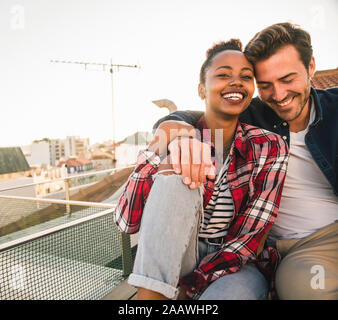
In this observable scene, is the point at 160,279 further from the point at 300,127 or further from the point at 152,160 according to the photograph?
the point at 300,127

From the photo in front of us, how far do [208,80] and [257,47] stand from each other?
1.36ft

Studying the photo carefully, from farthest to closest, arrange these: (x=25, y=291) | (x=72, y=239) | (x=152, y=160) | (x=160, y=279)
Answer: (x=72, y=239) < (x=25, y=291) < (x=152, y=160) < (x=160, y=279)

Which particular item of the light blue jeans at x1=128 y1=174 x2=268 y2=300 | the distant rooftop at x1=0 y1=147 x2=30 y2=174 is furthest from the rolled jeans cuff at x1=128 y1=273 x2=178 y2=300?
the distant rooftop at x1=0 y1=147 x2=30 y2=174

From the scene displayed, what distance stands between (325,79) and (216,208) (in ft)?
20.0

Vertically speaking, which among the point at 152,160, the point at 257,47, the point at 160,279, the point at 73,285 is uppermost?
the point at 257,47

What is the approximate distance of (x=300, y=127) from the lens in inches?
73.8

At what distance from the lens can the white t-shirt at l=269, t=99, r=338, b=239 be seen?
1.61 m

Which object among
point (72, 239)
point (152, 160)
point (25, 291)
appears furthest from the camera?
point (72, 239)

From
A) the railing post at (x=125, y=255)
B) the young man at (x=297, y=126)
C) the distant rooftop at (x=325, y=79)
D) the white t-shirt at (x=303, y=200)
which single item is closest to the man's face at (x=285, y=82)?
the young man at (x=297, y=126)

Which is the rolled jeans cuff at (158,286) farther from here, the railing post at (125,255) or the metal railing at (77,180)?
the metal railing at (77,180)

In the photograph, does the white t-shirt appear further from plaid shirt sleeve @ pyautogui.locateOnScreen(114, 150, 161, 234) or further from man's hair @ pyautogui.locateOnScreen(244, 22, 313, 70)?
plaid shirt sleeve @ pyautogui.locateOnScreen(114, 150, 161, 234)

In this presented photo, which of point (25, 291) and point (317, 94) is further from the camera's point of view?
point (25, 291)

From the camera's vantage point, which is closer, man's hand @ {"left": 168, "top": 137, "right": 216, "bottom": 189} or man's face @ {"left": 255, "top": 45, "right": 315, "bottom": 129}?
man's hand @ {"left": 168, "top": 137, "right": 216, "bottom": 189}

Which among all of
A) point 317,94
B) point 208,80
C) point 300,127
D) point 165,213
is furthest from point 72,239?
point 317,94
